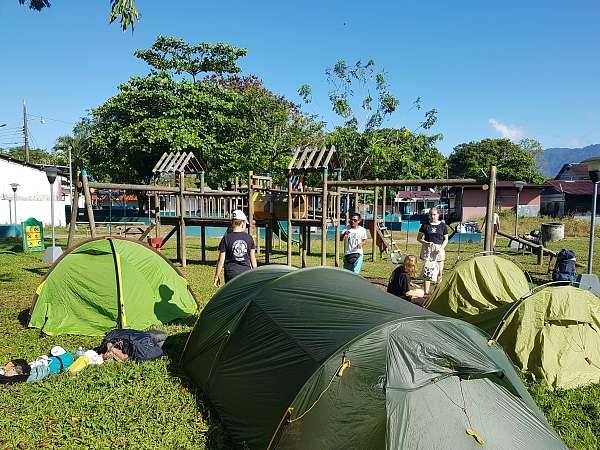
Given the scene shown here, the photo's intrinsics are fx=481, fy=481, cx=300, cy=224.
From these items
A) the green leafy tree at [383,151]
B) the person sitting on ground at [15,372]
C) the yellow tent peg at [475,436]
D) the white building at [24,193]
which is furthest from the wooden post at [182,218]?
the white building at [24,193]

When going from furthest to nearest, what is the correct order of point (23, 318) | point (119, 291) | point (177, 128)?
point (177, 128), point (23, 318), point (119, 291)

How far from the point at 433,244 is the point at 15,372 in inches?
293

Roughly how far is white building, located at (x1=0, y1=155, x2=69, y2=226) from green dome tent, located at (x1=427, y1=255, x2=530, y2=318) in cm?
3092

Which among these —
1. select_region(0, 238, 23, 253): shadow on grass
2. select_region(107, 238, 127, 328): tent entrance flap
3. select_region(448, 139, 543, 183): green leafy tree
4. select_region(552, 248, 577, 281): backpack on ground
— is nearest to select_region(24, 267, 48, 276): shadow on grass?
select_region(0, 238, 23, 253): shadow on grass

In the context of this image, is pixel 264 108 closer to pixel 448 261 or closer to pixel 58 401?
pixel 448 261

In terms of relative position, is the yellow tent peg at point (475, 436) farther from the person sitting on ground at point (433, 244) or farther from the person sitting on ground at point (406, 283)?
the person sitting on ground at point (433, 244)

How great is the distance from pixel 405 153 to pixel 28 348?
24088 mm

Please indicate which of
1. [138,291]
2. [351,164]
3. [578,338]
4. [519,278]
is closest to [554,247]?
[351,164]

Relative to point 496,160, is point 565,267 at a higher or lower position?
lower

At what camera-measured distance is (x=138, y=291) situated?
7461mm

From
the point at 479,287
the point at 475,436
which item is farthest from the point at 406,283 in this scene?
the point at 475,436

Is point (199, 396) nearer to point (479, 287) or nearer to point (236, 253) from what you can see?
point (236, 253)

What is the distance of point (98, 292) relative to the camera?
7270mm

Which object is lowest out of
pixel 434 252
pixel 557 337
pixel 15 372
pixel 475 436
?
pixel 15 372
